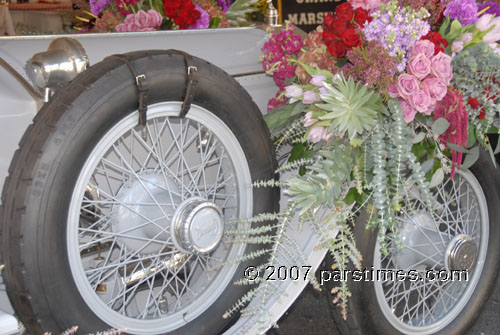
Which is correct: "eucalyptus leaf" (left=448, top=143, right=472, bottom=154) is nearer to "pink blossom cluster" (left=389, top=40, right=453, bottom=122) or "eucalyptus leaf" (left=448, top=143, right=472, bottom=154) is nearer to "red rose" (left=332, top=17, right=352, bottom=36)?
"pink blossom cluster" (left=389, top=40, right=453, bottom=122)

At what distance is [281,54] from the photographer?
6.89 feet

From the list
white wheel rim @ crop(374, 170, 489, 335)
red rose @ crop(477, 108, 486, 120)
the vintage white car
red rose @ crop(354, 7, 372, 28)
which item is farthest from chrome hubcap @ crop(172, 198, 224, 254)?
red rose @ crop(477, 108, 486, 120)

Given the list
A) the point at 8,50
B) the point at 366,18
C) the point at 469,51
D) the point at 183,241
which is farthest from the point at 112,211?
the point at 469,51

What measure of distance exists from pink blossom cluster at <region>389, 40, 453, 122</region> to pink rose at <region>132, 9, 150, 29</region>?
123 cm

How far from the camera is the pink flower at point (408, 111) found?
179cm

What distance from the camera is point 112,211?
1589 mm

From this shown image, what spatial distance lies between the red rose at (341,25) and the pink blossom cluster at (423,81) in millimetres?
237

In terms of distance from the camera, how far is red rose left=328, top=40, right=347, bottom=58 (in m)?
1.88

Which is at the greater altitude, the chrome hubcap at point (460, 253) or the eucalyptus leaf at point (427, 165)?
the eucalyptus leaf at point (427, 165)

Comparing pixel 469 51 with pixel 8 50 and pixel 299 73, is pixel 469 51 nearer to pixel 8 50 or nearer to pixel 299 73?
pixel 299 73

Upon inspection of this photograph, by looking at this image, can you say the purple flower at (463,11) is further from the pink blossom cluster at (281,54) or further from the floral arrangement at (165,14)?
the floral arrangement at (165,14)

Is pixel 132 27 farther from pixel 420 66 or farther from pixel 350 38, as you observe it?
pixel 420 66

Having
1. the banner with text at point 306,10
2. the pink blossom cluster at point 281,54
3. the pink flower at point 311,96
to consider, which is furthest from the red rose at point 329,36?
the banner with text at point 306,10

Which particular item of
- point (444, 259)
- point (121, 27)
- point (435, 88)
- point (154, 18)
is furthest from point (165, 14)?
point (444, 259)
